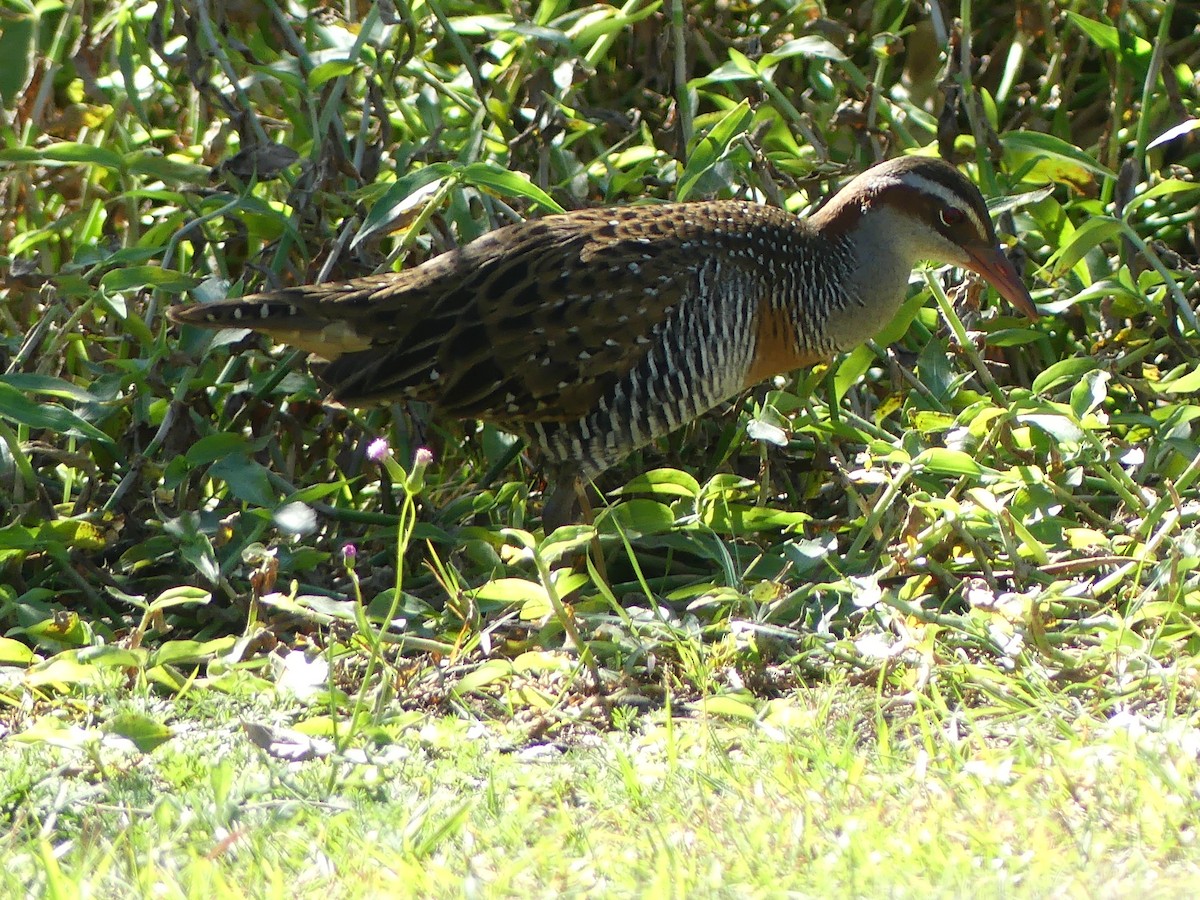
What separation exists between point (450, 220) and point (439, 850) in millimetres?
2432

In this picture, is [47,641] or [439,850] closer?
[439,850]

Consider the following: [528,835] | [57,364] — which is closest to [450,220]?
[57,364]

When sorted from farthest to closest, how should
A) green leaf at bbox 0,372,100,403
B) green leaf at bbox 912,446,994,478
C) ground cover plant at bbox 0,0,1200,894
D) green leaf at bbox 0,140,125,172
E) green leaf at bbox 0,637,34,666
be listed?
green leaf at bbox 0,140,125,172, green leaf at bbox 0,372,100,403, green leaf at bbox 912,446,994,478, green leaf at bbox 0,637,34,666, ground cover plant at bbox 0,0,1200,894

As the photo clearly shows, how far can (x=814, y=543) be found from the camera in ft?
12.9

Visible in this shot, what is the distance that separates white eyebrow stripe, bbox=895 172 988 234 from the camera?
4598 millimetres

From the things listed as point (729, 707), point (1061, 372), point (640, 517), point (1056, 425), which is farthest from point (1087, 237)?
point (729, 707)

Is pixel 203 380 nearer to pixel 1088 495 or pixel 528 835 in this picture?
pixel 528 835

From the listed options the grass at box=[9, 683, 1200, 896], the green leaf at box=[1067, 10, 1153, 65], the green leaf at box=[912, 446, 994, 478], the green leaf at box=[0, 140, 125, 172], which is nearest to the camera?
the grass at box=[9, 683, 1200, 896]

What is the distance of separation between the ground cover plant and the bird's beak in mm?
154

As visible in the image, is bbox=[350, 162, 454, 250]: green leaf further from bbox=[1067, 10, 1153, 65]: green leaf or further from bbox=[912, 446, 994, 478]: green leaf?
bbox=[1067, 10, 1153, 65]: green leaf

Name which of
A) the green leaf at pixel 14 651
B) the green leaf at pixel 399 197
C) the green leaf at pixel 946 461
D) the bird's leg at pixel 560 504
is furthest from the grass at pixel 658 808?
the green leaf at pixel 399 197

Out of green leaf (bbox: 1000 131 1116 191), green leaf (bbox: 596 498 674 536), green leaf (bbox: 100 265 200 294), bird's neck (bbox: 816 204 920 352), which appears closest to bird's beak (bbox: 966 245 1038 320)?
bird's neck (bbox: 816 204 920 352)

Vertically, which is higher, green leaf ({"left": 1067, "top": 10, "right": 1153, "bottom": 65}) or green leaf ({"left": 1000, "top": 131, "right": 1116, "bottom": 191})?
green leaf ({"left": 1067, "top": 10, "right": 1153, "bottom": 65})

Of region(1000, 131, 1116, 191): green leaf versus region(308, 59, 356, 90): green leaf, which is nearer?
region(308, 59, 356, 90): green leaf
